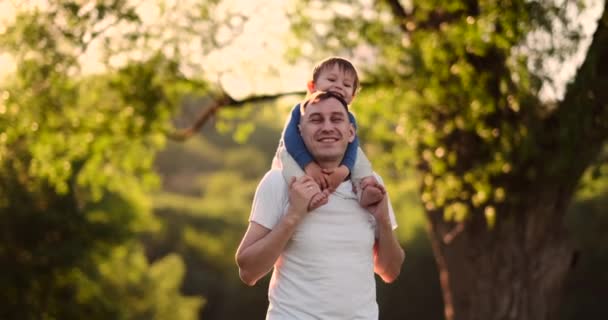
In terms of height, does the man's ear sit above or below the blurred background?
below

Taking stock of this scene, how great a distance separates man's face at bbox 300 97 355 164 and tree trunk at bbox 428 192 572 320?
6781 millimetres

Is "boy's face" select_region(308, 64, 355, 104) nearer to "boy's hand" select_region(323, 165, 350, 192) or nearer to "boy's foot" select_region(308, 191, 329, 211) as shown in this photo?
"boy's hand" select_region(323, 165, 350, 192)

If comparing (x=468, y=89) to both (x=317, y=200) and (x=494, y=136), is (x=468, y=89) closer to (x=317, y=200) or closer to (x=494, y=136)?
(x=494, y=136)

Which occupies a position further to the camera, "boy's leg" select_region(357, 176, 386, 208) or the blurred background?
the blurred background

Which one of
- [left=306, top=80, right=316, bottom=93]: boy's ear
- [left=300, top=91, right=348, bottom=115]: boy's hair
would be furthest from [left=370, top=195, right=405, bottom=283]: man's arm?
[left=306, top=80, right=316, bottom=93]: boy's ear

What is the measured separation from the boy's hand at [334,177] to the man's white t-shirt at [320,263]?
43 mm

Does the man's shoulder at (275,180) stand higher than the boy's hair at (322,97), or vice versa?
the boy's hair at (322,97)

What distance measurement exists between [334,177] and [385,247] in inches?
14.2

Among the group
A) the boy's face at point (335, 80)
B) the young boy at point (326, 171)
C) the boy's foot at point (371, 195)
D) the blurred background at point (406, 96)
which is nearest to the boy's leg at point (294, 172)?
the young boy at point (326, 171)

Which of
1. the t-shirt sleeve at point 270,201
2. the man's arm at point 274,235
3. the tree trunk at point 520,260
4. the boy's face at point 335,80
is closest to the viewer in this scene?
the man's arm at point 274,235

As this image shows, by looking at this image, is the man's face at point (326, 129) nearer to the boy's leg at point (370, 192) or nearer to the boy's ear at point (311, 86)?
the boy's leg at point (370, 192)

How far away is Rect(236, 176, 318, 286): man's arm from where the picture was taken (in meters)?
3.96

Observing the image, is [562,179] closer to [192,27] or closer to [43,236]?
[192,27]

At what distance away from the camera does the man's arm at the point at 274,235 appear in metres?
3.96
